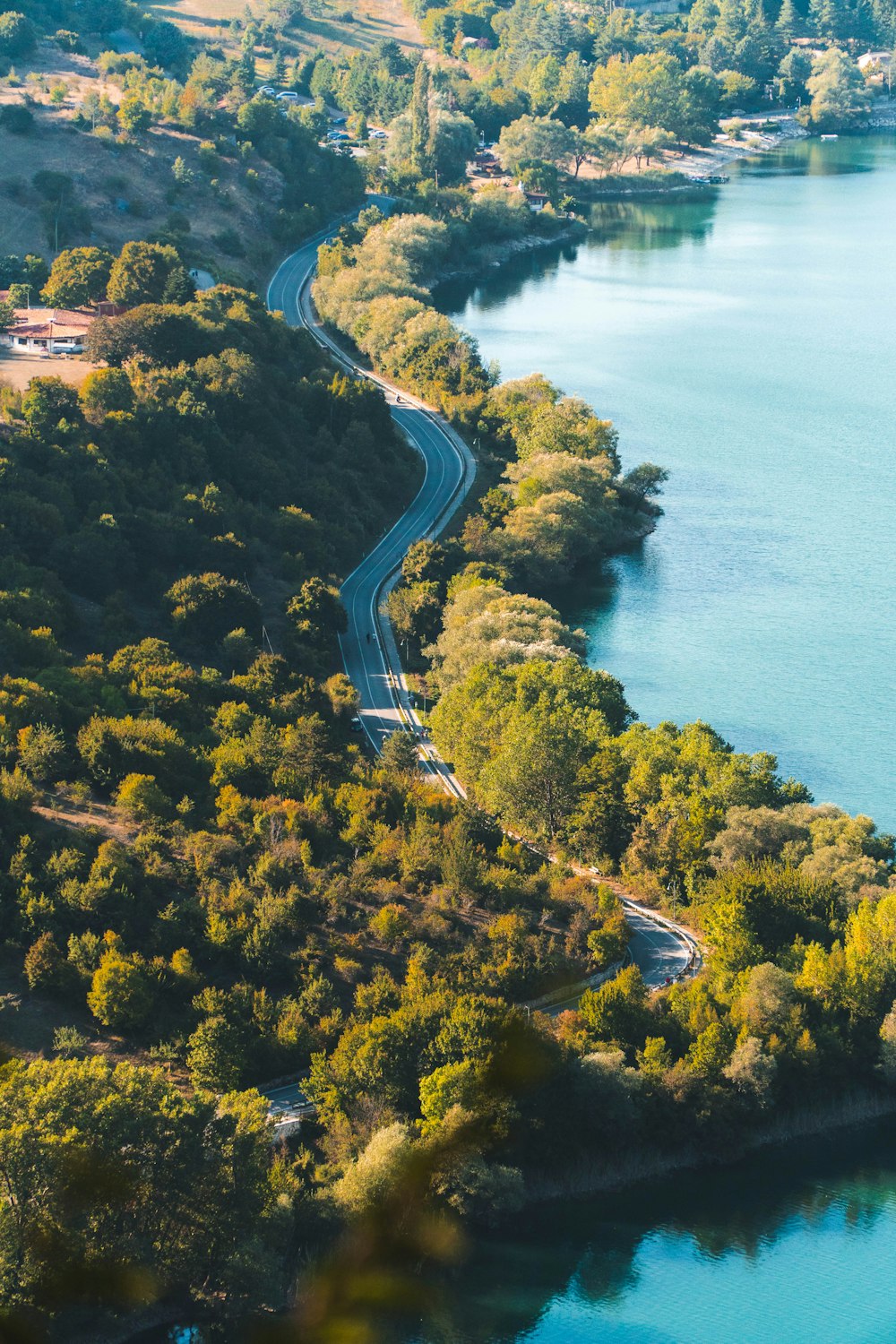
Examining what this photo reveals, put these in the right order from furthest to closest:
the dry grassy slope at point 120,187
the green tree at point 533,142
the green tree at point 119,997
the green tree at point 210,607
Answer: the green tree at point 533,142 < the dry grassy slope at point 120,187 < the green tree at point 210,607 < the green tree at point 119,997

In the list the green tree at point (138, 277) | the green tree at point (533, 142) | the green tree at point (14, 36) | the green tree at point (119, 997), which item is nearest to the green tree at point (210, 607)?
the green tree at point (119, 997)

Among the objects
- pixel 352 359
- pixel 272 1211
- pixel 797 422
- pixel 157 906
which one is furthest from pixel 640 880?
pixel 352 359

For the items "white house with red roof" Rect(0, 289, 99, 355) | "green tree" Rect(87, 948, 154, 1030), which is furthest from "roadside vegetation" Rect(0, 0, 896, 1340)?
"white house with red roof" Rect(0, 289, 99, 355)

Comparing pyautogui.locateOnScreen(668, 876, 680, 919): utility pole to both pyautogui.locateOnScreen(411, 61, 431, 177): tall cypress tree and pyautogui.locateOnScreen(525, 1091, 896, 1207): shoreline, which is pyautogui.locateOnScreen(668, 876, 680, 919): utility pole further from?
pyautogui.locateOnScreen(411, 61, 431, 177): tall cypress tree

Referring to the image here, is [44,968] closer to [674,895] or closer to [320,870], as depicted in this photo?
[320,870]

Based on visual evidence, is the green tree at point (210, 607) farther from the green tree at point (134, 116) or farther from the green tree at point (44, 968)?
the green tree at point (134, 116)

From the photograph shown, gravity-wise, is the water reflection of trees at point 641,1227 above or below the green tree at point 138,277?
below
